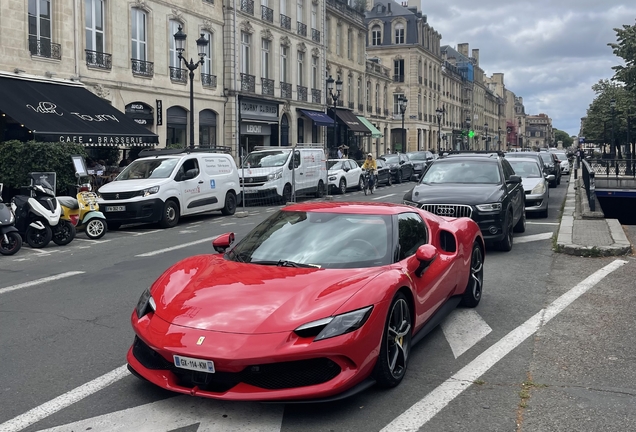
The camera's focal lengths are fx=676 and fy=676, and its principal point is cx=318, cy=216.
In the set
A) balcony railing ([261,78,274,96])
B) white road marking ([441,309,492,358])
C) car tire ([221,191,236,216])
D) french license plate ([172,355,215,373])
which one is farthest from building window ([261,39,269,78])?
french license plate ([172,355,215,373])

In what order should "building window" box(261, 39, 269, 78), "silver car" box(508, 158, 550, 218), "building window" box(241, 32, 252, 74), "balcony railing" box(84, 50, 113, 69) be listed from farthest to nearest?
"building window" box(261, 39, 269, 78) → "building window" box(241, 32, 252, 74) → "balcony railing" box(84, 50, 113, 69) → "silver car" box(508, 158, 550, 218)

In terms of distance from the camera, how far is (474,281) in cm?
746

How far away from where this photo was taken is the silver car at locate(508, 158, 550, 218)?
17.3 metres

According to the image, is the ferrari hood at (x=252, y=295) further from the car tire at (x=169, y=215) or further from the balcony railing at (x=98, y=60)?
the balcony railing at (x=98, y=60)

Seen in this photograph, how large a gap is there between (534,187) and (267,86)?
23.6 m

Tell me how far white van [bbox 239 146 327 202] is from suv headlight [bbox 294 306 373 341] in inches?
659

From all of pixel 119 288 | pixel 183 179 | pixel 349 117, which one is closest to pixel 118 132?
pixel 183 179

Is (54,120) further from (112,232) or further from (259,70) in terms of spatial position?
(259,70)

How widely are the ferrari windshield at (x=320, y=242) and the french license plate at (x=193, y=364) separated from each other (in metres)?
1.35

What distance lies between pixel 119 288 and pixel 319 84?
3872cm

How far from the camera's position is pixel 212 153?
62.4 ft

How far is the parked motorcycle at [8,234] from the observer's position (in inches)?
470

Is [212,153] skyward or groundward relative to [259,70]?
groundward

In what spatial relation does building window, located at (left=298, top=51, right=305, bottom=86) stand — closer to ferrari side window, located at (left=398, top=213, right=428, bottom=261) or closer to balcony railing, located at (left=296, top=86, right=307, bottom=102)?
balcony railing, located at (left=296, top=86, right=307, bottom=102)
